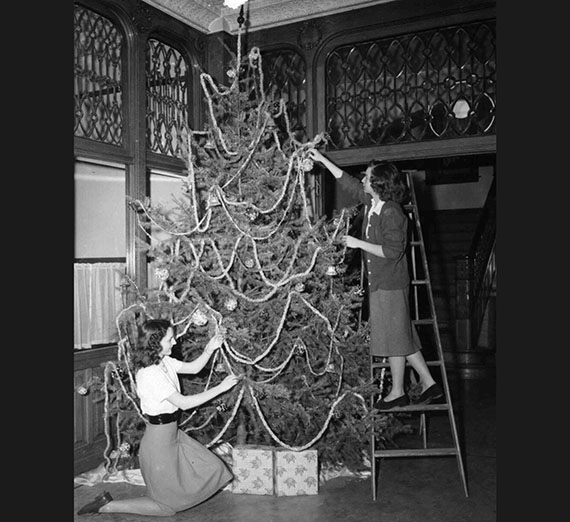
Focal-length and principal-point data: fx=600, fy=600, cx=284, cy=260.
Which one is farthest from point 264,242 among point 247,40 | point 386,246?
point 247,40

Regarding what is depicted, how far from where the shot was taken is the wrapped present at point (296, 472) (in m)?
3.88

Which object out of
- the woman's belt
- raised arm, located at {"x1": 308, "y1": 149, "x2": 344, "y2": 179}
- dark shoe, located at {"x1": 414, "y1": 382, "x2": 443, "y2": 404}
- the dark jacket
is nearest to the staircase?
dark shoe, located at {"x1": 414, "y1": 382, "x2": 443, "y2": 404}

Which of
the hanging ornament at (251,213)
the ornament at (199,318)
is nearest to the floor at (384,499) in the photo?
the ornament at (199,318)

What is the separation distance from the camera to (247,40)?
5.89 meters

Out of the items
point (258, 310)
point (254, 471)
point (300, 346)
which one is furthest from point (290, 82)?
point (254, 471)

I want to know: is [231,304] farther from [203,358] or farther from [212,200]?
[212,200]

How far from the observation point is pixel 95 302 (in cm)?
Result: 484

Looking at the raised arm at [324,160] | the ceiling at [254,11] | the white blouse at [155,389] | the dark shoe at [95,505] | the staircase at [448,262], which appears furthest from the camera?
the staircase at [448,262]

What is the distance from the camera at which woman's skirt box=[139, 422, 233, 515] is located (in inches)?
137

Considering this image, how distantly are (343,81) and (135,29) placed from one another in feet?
6.22

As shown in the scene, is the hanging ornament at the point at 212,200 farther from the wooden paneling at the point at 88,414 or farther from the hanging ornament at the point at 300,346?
the wooden paneling at the point at 88,414

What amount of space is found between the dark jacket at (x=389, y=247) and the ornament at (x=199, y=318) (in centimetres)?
113

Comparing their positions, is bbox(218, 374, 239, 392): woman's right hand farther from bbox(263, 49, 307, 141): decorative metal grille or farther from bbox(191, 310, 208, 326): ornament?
bbox(263, 49, 307, 141): decorative metal grille

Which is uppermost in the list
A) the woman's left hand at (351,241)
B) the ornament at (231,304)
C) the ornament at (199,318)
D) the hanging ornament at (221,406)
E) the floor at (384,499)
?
the woman's left hand at (351,241)
